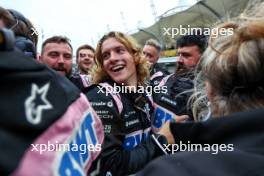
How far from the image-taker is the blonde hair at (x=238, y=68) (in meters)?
1.08

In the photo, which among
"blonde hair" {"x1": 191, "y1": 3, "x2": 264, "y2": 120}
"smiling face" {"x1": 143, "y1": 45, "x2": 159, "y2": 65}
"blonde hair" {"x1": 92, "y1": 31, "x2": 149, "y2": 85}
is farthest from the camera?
"smiling face" {"x1": 143, "y1": 45, "x2": 159, "y2": 65}

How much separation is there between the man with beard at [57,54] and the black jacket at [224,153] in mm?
2532

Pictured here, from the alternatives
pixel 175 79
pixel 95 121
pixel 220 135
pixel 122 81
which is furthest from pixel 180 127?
pixel 175 79

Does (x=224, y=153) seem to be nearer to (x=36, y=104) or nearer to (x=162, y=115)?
(x=36, y=104)

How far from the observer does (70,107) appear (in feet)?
2.71

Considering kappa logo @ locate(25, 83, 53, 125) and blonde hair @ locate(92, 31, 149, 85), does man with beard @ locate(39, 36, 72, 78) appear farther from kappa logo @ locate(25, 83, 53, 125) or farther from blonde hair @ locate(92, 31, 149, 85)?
kappa logo @ locate(25, 83, 53, 125)

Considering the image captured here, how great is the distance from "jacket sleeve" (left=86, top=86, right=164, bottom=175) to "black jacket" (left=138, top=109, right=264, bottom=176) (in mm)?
949

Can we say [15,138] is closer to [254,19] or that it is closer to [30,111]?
[30,111]

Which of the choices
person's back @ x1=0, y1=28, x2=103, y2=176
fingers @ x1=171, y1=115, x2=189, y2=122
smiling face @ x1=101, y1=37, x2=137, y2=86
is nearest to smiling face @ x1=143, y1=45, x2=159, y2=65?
smiling face @ x1=101, y1=37, x2=137, y2=86

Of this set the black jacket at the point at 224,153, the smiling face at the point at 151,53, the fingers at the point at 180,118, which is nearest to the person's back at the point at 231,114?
the black jacket at the point at 224,153

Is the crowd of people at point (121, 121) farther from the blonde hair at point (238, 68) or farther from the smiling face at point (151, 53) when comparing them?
the smiling face at point (151, 53)

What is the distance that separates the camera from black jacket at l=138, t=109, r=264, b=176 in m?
0.89

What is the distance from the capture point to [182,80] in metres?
2.66

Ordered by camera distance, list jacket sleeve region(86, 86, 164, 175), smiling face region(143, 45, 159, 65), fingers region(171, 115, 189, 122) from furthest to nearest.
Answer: smiling face region(143, 45, 159, 65) → fingers region(171, 115, 189, 122) → jacket sleeve region(86, 86, 164, 175)
